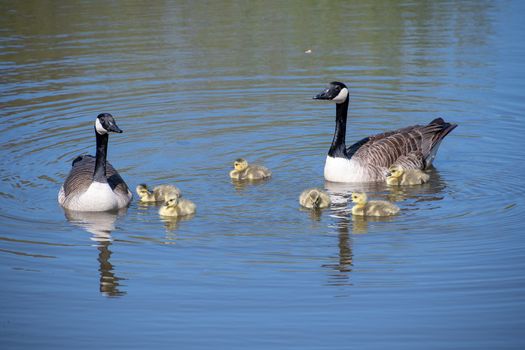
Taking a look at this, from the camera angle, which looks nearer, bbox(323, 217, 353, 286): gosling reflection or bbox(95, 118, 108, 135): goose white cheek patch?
bbox(323, 217, 353, 286): gosling reflection

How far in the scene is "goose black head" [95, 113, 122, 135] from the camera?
1201cm

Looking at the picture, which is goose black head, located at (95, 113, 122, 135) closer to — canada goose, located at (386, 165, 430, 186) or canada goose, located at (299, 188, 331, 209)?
canada goose, located at (299, 188, 331, 209)

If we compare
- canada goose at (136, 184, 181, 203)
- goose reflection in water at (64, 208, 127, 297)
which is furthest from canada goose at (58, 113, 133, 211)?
canada goose at (136, 184, 181, 203)

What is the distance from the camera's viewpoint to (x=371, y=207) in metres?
11.6

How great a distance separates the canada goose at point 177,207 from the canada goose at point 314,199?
1465 millimetres

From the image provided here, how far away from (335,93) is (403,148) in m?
1.36

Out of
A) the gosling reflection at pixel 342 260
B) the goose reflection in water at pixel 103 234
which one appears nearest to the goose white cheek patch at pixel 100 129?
the goose reflection in water at pixel 103 234

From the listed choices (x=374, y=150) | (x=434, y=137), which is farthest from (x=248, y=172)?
(x=434, y=137)

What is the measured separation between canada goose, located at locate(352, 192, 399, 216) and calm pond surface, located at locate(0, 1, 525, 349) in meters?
0.22

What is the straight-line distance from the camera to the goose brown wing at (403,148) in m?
13.8

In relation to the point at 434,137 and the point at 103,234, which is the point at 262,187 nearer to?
the point at 103,234

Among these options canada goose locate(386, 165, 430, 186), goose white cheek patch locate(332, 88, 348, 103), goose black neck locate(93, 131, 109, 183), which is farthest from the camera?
goose white cheek patch locate(332, 88, 348, 103)

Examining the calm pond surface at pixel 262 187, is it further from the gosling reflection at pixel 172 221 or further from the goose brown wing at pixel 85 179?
the goose brown wing at pixel 85 179

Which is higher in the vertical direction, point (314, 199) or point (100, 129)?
point (100, 129)
